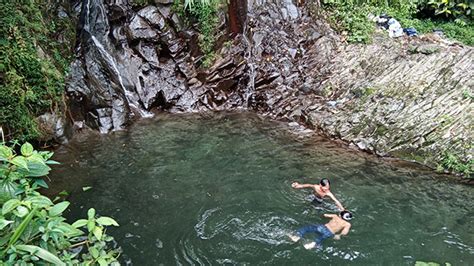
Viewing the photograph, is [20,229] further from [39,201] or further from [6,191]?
[6,191]

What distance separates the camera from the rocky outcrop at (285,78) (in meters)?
7.20

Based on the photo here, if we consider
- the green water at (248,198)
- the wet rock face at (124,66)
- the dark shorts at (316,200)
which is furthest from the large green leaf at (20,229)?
the wet rock face at (124,66)

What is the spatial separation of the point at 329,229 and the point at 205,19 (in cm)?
578

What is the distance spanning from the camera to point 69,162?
6.50 metres

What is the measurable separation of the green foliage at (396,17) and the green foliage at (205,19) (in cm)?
294

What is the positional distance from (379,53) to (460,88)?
191cm

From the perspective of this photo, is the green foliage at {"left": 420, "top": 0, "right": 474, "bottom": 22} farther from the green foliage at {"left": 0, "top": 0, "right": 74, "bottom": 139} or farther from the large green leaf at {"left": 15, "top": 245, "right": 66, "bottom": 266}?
the large green leaf at {"left": 15, "top": 245, "right": 66, "bottom": 266}

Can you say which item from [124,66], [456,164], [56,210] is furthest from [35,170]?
[124,66]

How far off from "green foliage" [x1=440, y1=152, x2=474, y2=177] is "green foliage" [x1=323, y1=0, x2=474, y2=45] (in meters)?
3.59

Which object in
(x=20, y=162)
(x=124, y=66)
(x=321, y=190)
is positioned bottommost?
(x=321, y=190)

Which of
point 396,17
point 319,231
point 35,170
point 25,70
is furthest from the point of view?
point 396,17

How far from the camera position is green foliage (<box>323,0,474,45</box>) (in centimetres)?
932

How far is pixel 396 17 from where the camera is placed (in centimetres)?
984

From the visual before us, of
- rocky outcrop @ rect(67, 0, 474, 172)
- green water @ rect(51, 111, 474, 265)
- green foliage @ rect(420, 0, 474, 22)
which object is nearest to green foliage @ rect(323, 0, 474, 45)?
green foliage @ rect(420, 0, 474, 22)
